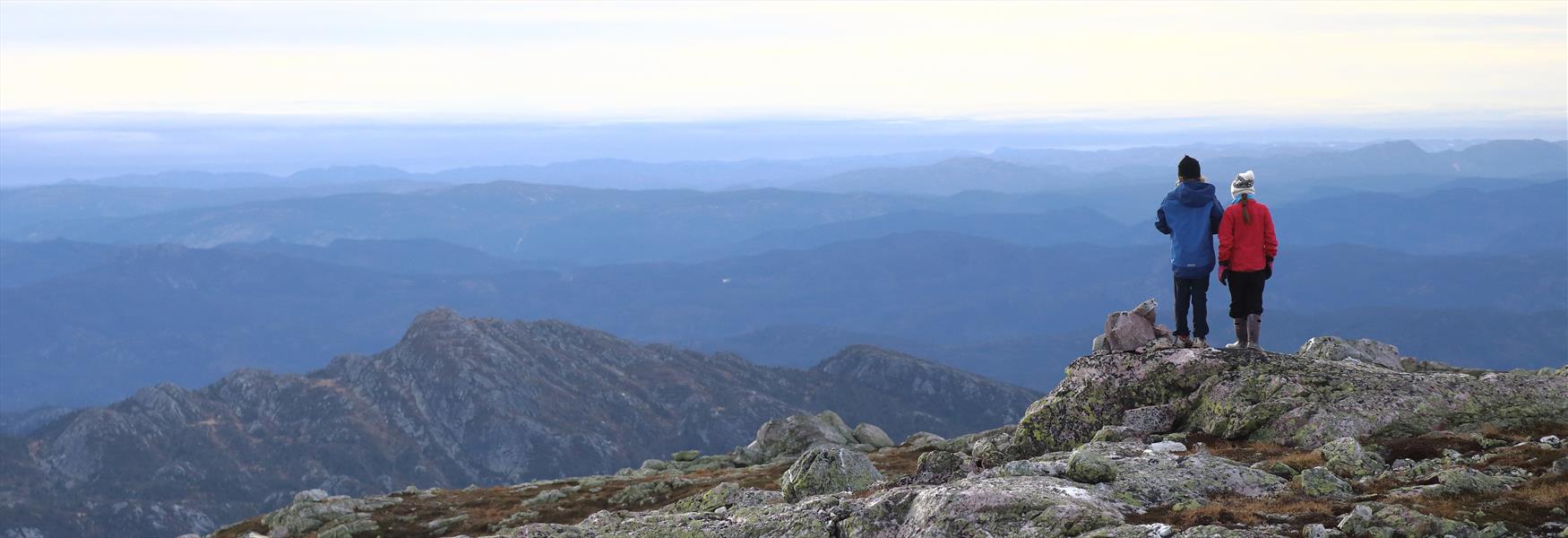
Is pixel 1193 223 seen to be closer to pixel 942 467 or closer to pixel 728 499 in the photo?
pixel 942 467

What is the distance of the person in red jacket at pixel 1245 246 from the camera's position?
27391 millimetres

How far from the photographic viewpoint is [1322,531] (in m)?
17.1

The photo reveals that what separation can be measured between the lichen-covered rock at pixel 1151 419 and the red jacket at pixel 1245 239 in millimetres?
3937

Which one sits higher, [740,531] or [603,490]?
[740,531]

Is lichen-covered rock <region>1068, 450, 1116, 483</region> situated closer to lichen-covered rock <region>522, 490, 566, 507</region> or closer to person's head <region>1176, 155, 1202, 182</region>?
person's head <region>1176, 155, 1202, 182</region>

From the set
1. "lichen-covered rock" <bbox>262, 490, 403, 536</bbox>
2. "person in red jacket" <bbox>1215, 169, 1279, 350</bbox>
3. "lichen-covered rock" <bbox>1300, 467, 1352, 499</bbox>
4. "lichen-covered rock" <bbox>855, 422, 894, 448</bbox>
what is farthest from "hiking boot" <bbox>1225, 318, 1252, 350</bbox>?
"lichen-covered rock" <bbox>855, 422, 894, 448</bbox>

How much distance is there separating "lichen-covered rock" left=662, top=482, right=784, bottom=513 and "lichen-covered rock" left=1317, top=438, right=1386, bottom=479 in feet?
40.8

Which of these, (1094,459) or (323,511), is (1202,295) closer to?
(1094,459)

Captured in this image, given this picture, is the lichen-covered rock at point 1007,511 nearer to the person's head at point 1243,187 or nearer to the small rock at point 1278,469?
the small rock at point 1278,469

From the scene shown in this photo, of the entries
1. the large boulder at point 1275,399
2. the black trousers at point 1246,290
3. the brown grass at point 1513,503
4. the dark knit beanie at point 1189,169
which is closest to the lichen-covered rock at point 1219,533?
the brown grass at point 1513,503

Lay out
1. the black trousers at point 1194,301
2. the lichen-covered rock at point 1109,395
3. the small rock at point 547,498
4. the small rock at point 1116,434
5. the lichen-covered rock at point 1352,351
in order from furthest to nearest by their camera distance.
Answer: the small rock at point 547,498, the lichen-covered rock at point 1352,351, the black trousers at point 1194,301, the lichen-covered rock at point 1109,395, the small rock at point 1116,434

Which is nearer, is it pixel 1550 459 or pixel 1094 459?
pixel 1550 459

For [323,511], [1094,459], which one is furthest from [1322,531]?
[323,511]

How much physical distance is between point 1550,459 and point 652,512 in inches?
744
